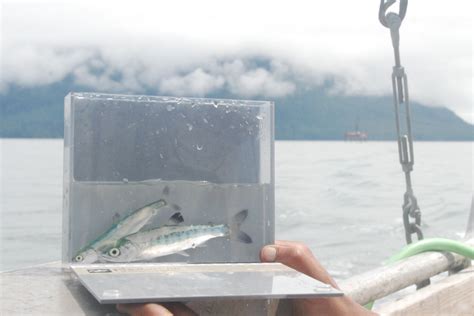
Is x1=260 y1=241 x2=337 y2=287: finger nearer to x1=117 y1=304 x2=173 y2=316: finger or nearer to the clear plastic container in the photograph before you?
the clear plastic container

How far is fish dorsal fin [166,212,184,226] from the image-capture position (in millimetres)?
1515

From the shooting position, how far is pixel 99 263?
4.76ft

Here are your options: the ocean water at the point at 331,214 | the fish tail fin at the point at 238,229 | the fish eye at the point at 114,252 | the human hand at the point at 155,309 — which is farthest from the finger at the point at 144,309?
the ocean water at the point at 331,214

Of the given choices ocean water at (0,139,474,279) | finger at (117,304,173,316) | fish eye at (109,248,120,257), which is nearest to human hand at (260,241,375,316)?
fish eye at (109,248,120,257)

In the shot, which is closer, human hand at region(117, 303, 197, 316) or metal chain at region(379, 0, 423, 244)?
human hand at region(117, 303, 197, 316)

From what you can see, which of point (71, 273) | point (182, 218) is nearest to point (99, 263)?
point (71, 273)

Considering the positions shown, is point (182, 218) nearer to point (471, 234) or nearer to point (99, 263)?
point (99, 263)

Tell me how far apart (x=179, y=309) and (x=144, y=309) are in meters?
0.07

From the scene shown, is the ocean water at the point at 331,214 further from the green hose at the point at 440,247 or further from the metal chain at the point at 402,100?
the green hose at the point at 440,247

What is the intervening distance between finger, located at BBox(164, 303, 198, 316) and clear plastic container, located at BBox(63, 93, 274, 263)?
0.94 feet

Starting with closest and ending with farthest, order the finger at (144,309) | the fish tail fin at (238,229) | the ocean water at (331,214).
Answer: the finger at (144,309)
the fish tail fin at (238,229)
the ocean water at (331,214)

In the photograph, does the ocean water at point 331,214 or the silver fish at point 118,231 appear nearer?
the silver fish at point 118,231

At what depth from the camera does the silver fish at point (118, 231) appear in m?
1.46

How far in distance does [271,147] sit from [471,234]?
2.85 meters
